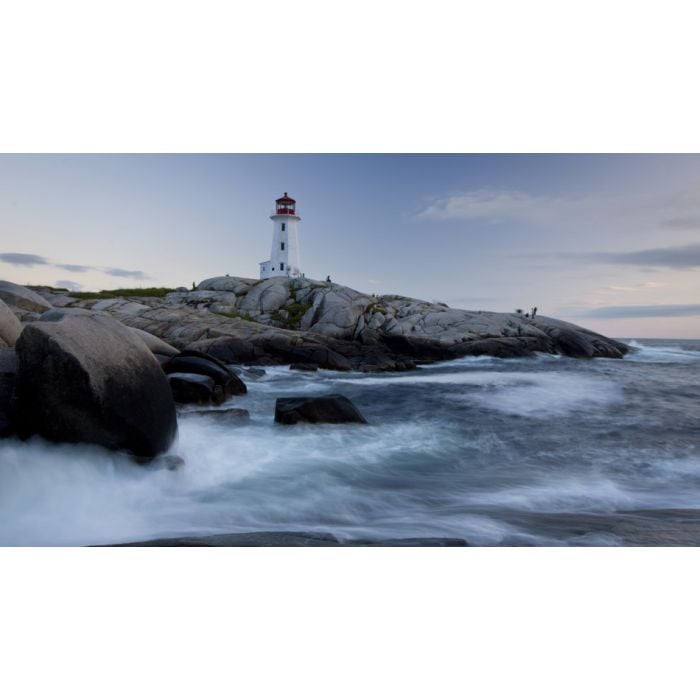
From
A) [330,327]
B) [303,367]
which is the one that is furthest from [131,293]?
[303,367]

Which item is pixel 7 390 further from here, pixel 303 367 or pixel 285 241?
pixel 285 241

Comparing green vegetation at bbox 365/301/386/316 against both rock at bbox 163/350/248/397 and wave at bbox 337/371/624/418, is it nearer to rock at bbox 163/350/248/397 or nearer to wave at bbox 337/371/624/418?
wave at bbox 337/371/624/418

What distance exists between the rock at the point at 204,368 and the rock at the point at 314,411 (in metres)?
2.99

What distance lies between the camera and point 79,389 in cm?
460

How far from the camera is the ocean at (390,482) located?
409cm

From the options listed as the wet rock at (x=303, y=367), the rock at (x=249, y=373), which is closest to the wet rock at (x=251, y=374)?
the rock at (x=249, y=373)

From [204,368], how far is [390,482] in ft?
20.9

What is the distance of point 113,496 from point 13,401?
157 cm

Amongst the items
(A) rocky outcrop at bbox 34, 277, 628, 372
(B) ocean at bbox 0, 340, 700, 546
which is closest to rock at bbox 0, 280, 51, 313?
(A) rocky outcrop at bbox 34, 277, 628, 372

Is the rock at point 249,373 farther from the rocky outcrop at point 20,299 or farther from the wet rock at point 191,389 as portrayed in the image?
the rocky outcrop at point 20,299

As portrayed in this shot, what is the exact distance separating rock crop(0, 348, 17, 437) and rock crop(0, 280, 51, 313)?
12991 mm

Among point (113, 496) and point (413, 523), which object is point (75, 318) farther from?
point (413, 523)

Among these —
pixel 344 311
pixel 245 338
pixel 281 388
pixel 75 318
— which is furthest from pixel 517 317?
pixel 75 318

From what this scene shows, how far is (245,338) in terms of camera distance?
794 inches
